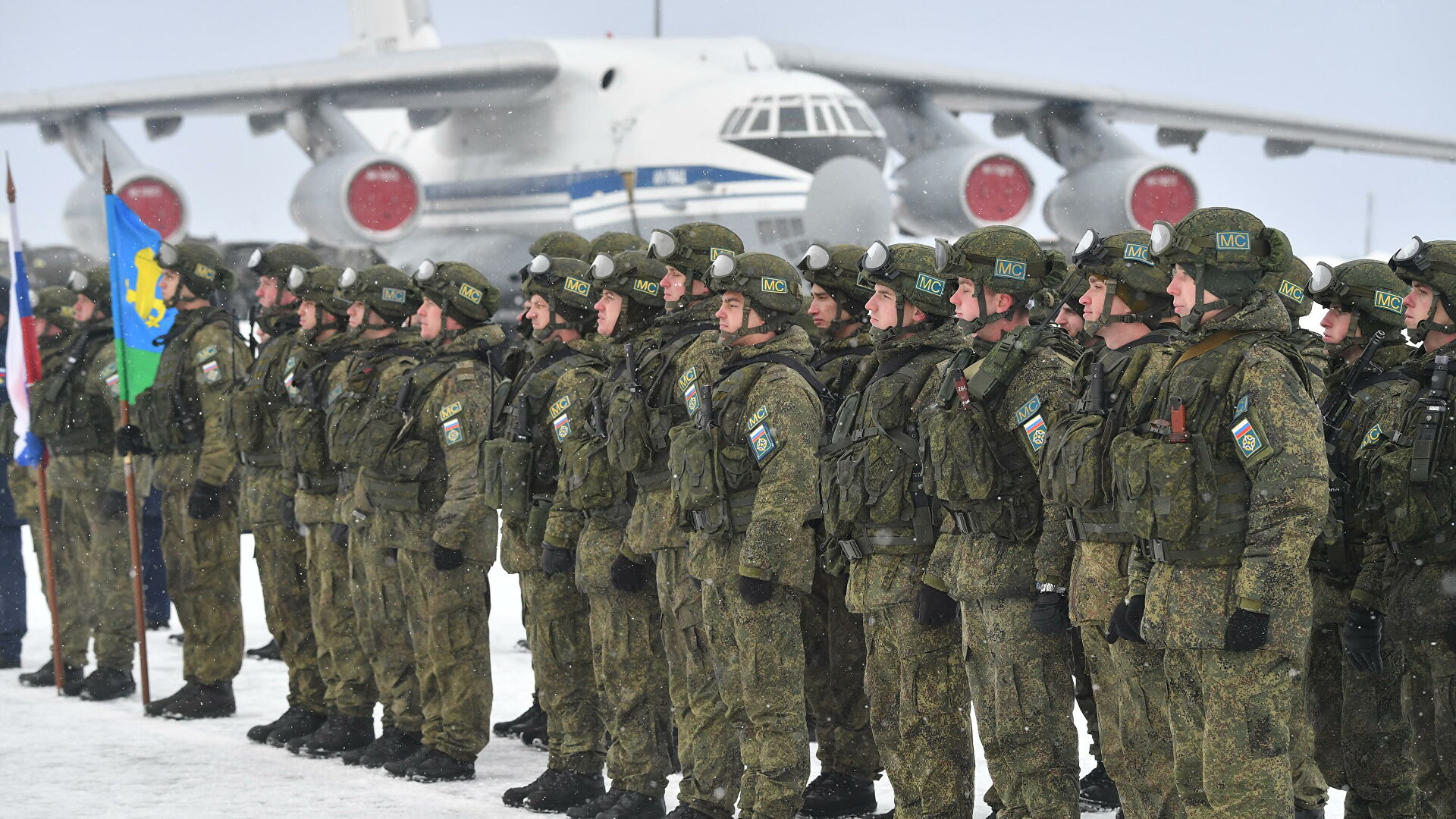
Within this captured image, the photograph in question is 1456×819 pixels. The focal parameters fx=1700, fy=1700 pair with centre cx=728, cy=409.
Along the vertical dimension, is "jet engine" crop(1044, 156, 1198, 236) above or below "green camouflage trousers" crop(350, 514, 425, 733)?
above

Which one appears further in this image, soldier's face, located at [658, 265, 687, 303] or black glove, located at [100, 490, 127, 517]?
black glove, located at [100, 490, 127, 517]

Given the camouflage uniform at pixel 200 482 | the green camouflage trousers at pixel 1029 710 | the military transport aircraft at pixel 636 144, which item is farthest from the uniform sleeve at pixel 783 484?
the military transport aircraft at pixel 636 144

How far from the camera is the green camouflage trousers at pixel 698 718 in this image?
559 cm

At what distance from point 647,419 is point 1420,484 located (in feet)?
7.98

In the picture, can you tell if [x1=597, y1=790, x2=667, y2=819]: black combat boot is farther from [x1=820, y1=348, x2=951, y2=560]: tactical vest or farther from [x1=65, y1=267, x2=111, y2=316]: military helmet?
[x1=65, y1=267, x2=111, y2=316]: military helmet

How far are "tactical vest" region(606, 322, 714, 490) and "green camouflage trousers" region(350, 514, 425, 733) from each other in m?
1.41

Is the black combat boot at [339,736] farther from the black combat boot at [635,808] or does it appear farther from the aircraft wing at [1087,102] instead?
the aircraft wing at [1087,102]

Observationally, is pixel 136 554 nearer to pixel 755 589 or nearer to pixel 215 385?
pixel 215 385

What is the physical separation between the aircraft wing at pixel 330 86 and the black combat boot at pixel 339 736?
14082 millimetres

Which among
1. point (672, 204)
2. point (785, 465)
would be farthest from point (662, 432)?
point (672, 204)

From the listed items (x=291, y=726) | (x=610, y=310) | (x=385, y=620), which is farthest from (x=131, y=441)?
(x=610, y=310)

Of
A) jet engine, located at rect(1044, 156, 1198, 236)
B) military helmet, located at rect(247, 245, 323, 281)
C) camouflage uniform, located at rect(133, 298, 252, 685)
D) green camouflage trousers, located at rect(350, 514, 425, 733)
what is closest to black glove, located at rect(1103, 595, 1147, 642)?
green camouflage trousers, located at rect(350, 514, 425, 733)

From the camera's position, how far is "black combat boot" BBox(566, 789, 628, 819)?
597 cm

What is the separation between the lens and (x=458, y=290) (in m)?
6.75
